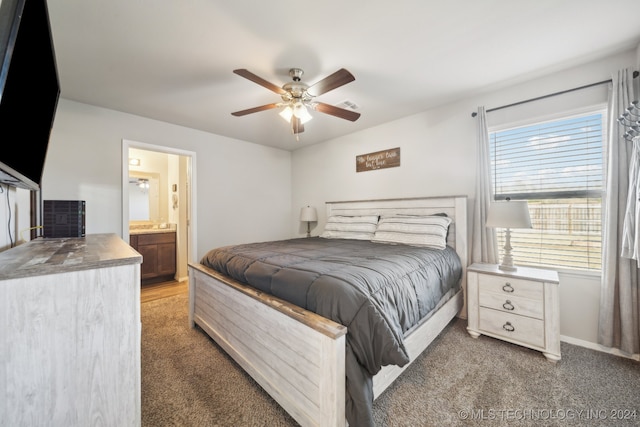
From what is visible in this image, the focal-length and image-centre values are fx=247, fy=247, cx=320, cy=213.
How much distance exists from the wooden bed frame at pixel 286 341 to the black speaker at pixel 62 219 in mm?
930

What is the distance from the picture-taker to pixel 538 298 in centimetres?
194

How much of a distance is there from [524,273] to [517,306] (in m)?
0.28

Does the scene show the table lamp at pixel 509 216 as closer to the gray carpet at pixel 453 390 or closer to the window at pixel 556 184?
the window at pixel 556 184

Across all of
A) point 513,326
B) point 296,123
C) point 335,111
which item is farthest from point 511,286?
point 296,123

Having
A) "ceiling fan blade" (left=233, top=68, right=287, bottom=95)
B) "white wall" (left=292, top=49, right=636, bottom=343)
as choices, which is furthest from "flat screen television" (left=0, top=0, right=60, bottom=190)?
"white wall" (left=292, top=49, right=636, bottom=343)

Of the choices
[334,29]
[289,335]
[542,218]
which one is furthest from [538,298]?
[334,29]

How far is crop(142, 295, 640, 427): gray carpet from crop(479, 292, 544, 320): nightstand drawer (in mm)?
303

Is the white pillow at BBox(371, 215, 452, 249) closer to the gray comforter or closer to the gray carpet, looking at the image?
the gray comforter

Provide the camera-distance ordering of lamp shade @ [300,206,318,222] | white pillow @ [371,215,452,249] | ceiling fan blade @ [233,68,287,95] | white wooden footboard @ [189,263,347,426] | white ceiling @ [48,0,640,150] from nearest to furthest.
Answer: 1. white wooden footboard @ [189,263,347,426]
2. white ceiling @ [48,0,640,150]
3. ceiling fan blade @ [233,68,287,95]
4. white pillow @ [371,215,452,249]
5. lamp shade @ [300,206,318,222]

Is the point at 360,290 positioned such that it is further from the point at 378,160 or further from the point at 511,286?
the point at 378,160

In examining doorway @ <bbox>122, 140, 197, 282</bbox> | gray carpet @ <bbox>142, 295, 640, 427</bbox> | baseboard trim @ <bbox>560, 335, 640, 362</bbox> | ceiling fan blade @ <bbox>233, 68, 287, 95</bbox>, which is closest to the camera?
gray carpet @ <bbox>142, 295, 640, 427</bbox>

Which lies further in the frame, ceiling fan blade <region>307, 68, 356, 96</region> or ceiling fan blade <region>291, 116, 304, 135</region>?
ceiling fan blade <region>291, 116, 304, 135</region>

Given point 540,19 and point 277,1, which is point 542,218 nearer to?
point 540,19

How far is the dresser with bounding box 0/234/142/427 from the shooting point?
0.77 meters
